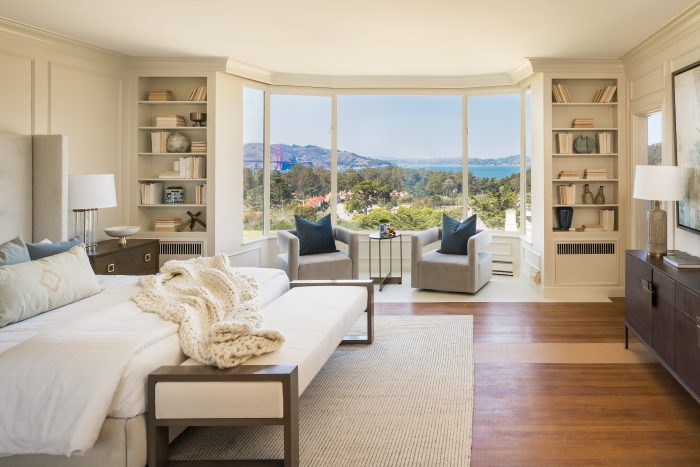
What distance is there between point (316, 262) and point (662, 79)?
12.5ft

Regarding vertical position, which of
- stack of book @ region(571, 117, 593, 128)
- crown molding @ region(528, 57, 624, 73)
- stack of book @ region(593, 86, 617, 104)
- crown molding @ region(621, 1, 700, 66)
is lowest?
stack of book @ region(571, 117, 593, 128)

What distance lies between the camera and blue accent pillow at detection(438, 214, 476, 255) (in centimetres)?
650

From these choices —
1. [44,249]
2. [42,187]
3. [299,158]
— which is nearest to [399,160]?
[299,158]

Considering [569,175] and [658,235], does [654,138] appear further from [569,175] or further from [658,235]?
[658,235]

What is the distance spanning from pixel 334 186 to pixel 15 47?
→ 159 inches

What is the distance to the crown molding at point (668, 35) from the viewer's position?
14.0 feet

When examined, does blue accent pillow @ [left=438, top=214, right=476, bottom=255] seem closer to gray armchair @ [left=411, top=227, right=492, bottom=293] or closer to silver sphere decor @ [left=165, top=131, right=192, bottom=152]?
gray armchair @ [left=411, top=227, right=492, bottom=293]

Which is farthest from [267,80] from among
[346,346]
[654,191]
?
[654,191]

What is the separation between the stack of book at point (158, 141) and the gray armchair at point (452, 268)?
3.03 metres

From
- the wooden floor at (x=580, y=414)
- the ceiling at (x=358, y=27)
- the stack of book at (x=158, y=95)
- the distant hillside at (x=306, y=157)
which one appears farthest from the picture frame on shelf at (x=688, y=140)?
the stack of book at (x=158, y=95)

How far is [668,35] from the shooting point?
4.77 m

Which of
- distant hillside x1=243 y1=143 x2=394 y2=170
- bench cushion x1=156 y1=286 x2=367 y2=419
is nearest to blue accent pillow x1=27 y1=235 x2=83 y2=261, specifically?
bench cushion x1=156 y1=286 x2=367 y2=419

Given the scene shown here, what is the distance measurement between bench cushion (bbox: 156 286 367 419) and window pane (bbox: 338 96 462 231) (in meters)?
3.96

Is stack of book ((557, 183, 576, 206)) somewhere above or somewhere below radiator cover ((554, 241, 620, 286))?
above
